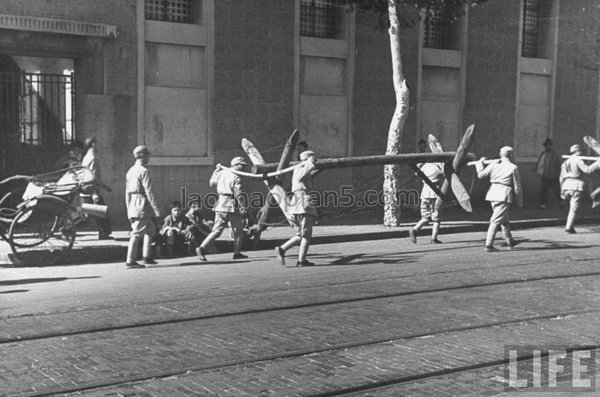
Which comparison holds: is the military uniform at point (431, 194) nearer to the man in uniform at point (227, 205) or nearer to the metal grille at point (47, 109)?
the man in uniform at point (227, 205)

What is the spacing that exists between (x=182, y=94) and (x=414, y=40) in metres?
6.91

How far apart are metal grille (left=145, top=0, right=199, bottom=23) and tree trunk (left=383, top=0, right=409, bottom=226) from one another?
4.38 metres

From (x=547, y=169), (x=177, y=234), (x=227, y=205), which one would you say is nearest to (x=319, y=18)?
(x=547, y=169)

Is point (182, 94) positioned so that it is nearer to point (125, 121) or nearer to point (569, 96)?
point (125, 121)

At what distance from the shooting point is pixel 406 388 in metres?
6.46

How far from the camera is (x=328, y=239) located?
16609 mm

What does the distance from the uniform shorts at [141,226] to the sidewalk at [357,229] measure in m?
1.42

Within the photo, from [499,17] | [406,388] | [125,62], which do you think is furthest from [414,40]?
[406,388]

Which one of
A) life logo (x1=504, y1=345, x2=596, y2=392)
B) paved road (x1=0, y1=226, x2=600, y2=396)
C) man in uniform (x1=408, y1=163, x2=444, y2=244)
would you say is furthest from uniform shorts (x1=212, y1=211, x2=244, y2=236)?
life logo (x1=504, y1=345, x2=596, y2=392)

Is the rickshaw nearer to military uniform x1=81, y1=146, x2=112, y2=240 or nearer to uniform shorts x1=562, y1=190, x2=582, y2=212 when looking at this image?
military uniform x1=81, y1=146, x2=112, y2=240

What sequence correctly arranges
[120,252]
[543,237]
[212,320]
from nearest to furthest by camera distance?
[212,320]
[120,252]
[543,237]

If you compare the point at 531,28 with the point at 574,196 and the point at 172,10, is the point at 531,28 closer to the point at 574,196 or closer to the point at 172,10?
the point at 574,196

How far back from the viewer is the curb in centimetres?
1378

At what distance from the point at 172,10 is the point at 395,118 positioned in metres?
5.40
